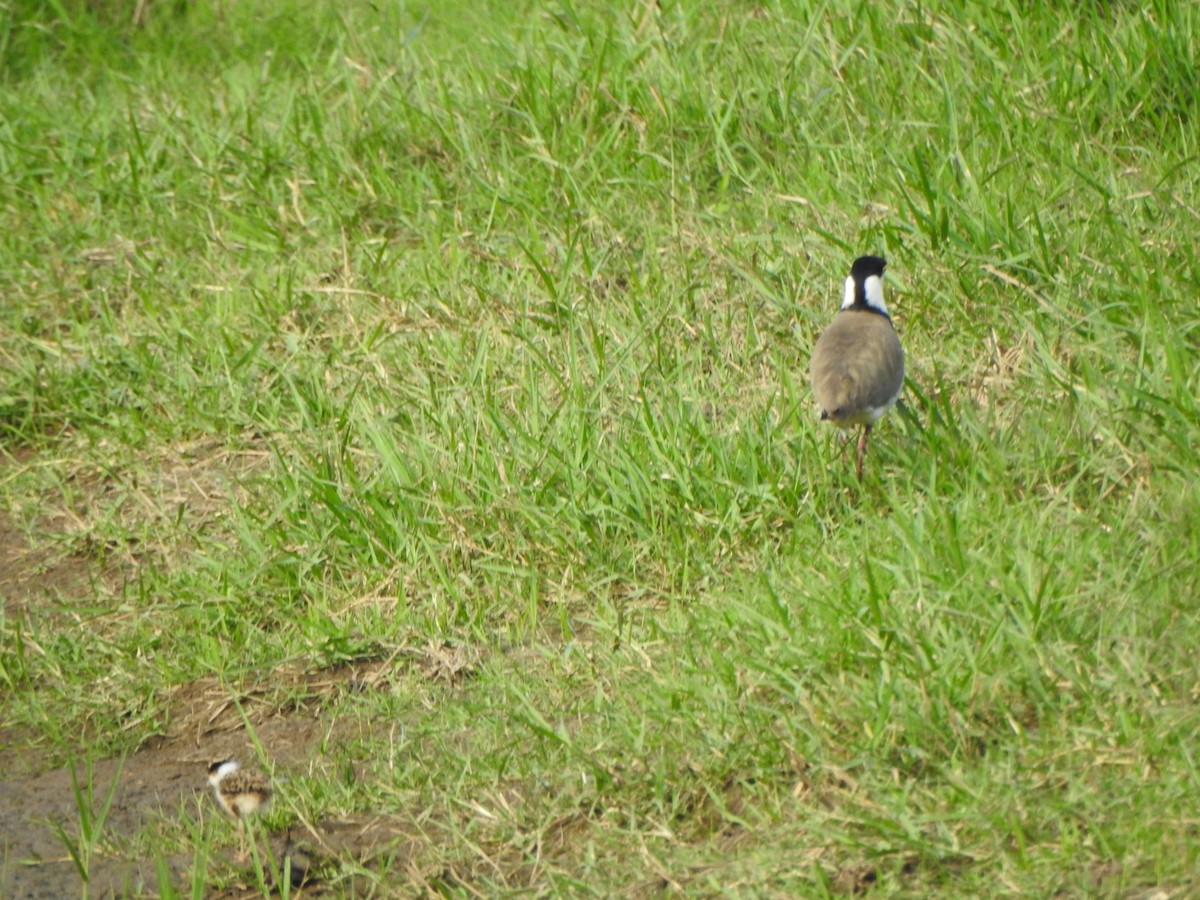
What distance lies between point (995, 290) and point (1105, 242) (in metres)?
0.37

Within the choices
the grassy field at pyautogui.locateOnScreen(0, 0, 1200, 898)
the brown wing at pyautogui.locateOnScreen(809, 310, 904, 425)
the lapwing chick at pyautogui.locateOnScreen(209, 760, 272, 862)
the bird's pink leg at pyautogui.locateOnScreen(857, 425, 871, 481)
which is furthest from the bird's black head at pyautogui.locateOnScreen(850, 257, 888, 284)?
the lapwing chick at pyautogui.locateOnScreen(209, 760, 272, 862)

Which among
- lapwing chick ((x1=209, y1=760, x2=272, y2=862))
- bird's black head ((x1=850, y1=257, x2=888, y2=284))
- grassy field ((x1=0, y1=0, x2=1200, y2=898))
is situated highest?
bird's black head ((x1=850, y1=257, x2=888, y2=284))

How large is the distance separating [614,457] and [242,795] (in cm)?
153

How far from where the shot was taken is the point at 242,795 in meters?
3.76

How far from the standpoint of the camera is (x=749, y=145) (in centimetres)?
573

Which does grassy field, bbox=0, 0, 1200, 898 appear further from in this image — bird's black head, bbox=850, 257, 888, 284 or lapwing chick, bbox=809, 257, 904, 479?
bird's black head, bbox=850, 257, 888, 284

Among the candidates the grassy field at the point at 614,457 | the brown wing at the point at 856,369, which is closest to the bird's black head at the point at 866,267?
the brown wing at the point at 856,369

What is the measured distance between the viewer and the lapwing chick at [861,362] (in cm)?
414

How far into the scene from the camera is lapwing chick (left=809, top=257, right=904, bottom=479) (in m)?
4.14

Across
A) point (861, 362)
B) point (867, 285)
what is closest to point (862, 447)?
point (861, 362)

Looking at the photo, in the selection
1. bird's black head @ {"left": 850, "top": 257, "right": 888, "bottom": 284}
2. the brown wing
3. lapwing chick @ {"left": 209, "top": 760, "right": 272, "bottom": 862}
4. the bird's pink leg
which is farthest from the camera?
bird's black head @ {"left": 850, "top": 257, "right": 888, "bottom": 284}

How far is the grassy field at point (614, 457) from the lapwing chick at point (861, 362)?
178mm

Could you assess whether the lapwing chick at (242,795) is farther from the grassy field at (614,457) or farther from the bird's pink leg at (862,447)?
the bird's pink leg at (862,447)

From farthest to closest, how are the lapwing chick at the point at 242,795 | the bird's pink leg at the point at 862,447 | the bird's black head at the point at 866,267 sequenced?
the bird's black head at the point at 866,267
the bird's pink leg at the point at 862,447
the lapwing chick at the point at 242,795
